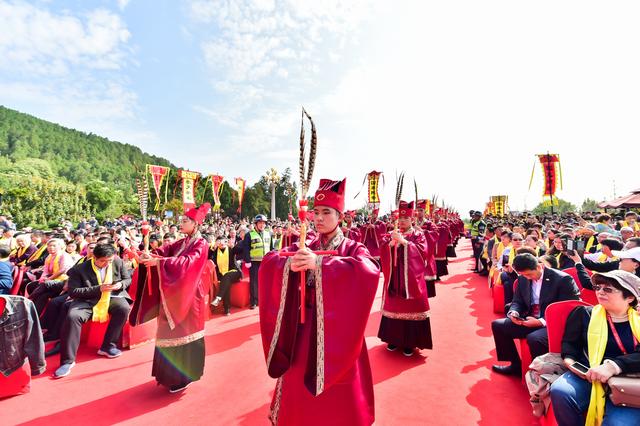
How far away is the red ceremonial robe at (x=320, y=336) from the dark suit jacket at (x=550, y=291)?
2826 mm

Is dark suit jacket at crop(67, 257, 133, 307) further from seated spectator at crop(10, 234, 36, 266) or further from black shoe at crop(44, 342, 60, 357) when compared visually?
seated spectator at crop(10, 234, 36, 266)

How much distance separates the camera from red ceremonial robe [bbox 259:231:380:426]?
7.22 feet

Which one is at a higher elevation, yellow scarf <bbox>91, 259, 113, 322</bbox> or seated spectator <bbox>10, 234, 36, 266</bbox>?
seated spectator <bbox>10, 234, 36, 266</bbox>

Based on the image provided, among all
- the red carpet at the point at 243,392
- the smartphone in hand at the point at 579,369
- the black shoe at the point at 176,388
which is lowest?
the red carpet at the point at 243,392

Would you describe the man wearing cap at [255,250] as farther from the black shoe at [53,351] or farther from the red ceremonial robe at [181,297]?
the black shoe at [53,351]

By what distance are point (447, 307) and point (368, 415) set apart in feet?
18.7

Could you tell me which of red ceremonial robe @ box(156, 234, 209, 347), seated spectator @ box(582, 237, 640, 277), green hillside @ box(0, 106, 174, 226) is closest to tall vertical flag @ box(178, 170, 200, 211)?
red ceremonial robe @ box(156, 234, 209, 347)

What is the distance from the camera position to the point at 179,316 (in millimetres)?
3953

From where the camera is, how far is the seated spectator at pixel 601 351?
2.53 metres

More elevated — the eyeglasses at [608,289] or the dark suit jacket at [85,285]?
the eyeglasses at [608,289]

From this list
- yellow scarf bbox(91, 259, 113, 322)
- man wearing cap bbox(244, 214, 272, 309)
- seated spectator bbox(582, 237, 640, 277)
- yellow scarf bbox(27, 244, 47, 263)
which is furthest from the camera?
yellow scarf bbox(27, 244, 47, 263)

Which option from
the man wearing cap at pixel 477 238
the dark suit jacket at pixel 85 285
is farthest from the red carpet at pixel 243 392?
the man wearing cap at pixel 477 238

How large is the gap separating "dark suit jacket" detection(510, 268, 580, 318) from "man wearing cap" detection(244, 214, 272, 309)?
17.6ft

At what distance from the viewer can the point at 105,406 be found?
144 inches
